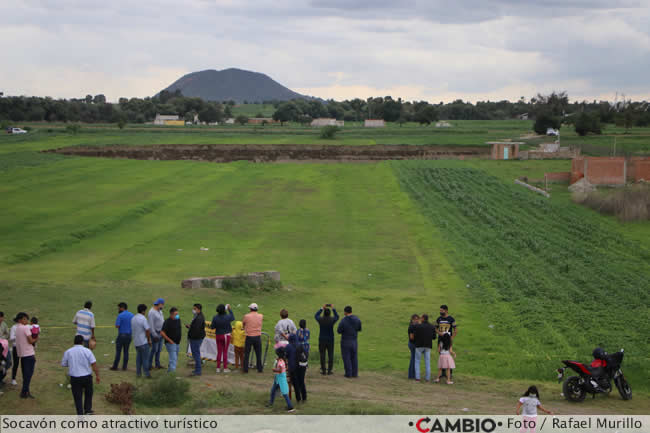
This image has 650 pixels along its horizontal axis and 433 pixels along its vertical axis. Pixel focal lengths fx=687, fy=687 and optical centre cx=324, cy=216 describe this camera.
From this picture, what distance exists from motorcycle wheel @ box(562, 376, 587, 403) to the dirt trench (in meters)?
70.0

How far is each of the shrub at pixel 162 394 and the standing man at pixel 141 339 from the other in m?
1.82

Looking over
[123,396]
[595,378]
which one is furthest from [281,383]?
[595,378]

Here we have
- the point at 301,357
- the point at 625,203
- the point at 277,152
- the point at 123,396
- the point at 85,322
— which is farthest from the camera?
the point at 277,152

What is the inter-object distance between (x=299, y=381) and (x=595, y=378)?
6329mm

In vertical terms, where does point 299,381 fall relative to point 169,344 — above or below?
below

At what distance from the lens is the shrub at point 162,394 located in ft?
40.6

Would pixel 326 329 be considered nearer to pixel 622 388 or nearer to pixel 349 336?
pixel 349 336

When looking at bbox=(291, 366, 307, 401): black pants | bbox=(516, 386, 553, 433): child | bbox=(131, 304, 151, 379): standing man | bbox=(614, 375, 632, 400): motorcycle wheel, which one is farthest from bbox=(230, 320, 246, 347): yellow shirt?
bbox=(614, 375, 632, 400): motorcycle wheel

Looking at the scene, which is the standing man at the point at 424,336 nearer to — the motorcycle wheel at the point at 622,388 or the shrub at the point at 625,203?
the motorcycle wheel at the point at 622,388

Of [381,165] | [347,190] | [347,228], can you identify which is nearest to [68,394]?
[347,228]

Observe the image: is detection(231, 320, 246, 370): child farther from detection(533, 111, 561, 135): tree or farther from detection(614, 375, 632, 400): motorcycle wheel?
detection(533, 111, 561, 135): tree

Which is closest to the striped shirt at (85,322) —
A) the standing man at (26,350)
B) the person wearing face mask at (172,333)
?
the standing man at (26,350)

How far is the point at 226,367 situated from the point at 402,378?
412 cm

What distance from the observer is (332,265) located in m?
30.8
